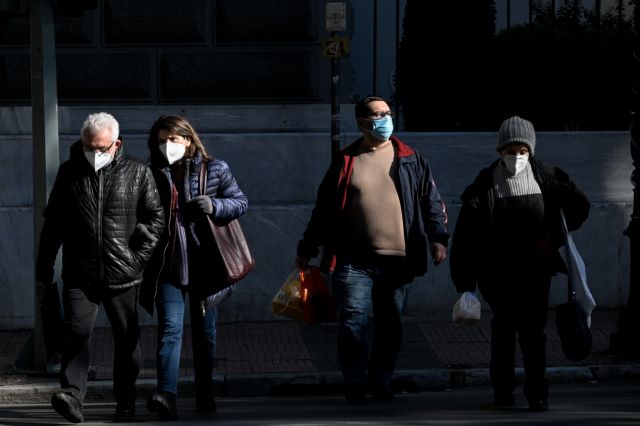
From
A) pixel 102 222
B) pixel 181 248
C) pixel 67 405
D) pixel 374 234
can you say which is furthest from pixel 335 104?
pixel 67 405

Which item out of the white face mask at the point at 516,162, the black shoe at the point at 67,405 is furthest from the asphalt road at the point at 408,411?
the white face mask at the point at 516,162

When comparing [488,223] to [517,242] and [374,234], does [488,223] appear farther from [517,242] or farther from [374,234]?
[374,234]

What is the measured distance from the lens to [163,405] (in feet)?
22.7

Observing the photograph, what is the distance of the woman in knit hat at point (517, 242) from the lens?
23.1 ft

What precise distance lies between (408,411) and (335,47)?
3969mm

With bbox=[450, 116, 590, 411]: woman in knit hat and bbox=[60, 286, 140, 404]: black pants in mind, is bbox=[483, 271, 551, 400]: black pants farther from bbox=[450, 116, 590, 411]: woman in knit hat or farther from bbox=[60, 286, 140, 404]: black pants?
bbox=[60, 286, 140, 404]: black pants

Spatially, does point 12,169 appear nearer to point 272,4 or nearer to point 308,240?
point 272,4

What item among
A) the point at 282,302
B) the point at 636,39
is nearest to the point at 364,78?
the point at 636,39

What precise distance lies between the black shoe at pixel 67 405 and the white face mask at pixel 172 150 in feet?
4.34

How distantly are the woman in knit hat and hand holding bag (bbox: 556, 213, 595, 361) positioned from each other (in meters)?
0.08

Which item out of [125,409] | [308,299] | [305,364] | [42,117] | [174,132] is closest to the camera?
[174,132]

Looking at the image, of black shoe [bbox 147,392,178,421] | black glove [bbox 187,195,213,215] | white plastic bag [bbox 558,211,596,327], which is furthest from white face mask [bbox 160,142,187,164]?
white plastic bag [bbox 558,211,596,327]

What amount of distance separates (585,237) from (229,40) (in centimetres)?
333

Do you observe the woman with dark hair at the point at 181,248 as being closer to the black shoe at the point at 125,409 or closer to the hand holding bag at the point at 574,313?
the black shoe at the point at 125,409
